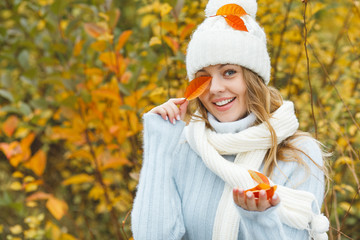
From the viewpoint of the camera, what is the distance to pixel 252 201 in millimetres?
1035

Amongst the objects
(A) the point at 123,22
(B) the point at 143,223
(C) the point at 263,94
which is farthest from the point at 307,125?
(A) the point at 123,22

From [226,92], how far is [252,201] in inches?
21.9

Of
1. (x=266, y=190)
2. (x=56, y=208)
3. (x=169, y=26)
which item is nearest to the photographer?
(x=266, y=190)

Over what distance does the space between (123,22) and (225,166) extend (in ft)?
9.54

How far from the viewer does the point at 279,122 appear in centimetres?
141

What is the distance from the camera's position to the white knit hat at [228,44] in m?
1.40

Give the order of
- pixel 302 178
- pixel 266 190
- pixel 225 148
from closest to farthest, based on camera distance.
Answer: pixel 266 190 → pixel 302 178 → pixel 225 148

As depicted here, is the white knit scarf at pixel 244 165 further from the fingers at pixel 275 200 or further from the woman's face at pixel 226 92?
the fingers at pixel 275 200

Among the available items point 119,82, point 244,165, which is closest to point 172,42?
point 119,82

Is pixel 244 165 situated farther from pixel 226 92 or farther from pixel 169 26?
pixel 169 26

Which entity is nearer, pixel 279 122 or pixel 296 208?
pixel 296 208

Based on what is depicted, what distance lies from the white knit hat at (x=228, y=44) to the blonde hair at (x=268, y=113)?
0.05m

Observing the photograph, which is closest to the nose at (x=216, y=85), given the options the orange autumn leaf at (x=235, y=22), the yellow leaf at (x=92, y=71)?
the orange autumn leaf at (x=235, y=22)

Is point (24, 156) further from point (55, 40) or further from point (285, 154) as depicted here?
point (285, 154)
